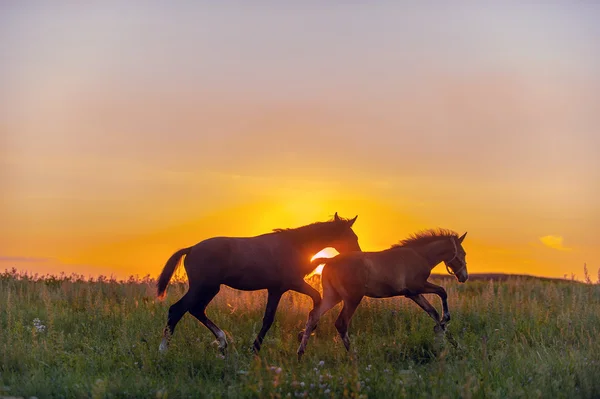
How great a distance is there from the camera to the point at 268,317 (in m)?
11.8

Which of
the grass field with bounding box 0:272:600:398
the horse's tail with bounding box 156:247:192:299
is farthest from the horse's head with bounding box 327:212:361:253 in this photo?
the horse's tail with bounding box 156:247:192:299

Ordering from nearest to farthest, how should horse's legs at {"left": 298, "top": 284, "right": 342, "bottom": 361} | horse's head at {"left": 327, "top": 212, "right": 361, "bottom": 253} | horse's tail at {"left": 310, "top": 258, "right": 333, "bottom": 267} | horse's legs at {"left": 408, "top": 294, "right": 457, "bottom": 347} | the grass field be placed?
1. the grass field
2. horse's legs at {"left": 298, "top": 284, "right": 342, "bottom": 361}
3. horse's legs at {"left": 408, "top": 294, "right": 457, "bottom": 347}
4. horse's tail at {"left": 310, "top": 258, "right": 333, "bottom": 267}
5. horse's head at {"left": 327, "top": 212, "right": 361, "bottom": 253}

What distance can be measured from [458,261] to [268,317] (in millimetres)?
3852

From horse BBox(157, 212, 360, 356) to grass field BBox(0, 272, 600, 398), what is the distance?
0.59 meters

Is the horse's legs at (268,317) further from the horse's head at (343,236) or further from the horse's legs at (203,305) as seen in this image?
the horse's head at (343,236)

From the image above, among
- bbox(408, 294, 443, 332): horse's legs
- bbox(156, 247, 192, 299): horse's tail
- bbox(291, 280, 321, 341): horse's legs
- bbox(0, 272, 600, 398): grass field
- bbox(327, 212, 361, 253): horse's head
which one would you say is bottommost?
bbox(0, 272, 600, 398): grass field

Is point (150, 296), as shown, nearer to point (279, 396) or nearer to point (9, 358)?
point (9, 358)

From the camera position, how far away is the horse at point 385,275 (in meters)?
11.7

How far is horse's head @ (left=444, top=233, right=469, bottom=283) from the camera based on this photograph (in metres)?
12.9

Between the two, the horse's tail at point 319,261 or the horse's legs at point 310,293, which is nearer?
the horse's legs at point 310,293

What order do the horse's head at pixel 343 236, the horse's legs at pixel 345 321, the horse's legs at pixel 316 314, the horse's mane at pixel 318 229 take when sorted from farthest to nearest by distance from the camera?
the horse's head at pixel 343 236, the horse's mane at pixel 318 229, the horse's legs at pixel 345 321, the horse's legs at pixel 316 314

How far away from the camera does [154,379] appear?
8.98 metres

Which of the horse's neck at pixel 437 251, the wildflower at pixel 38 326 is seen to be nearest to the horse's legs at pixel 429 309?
the horse's neck at pixel 437 251

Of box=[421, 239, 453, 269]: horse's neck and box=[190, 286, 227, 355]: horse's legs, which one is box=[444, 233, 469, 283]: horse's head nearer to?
box=[421, 239, 453, 269]: horse's neck
